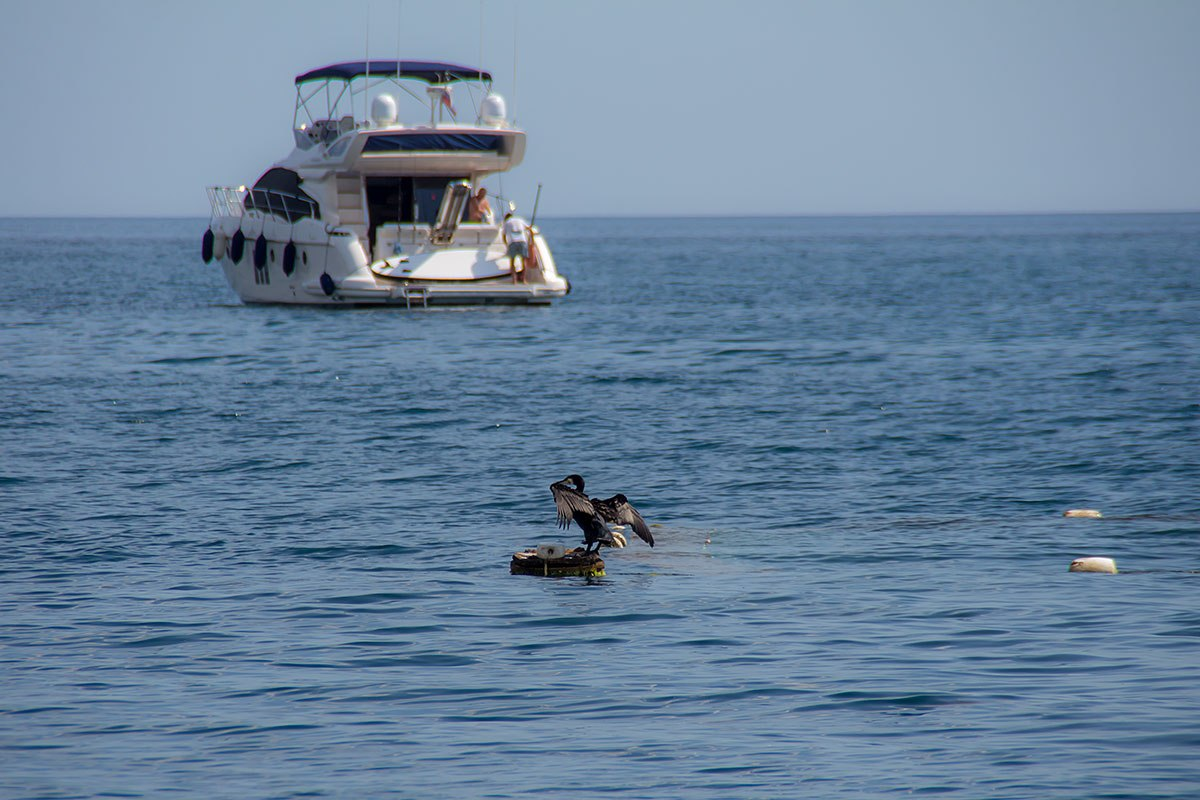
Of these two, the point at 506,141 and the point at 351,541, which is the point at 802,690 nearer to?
the point at 351,541

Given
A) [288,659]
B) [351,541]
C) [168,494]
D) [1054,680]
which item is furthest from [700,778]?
[168,494]

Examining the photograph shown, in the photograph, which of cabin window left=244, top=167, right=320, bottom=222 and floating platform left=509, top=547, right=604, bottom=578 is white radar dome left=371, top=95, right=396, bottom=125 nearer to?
cabin window left=244, top=167, right=320, bottom=222

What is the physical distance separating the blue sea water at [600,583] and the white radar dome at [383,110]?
9897mm

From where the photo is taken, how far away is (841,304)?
49969 mm

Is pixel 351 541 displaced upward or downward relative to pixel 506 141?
downward

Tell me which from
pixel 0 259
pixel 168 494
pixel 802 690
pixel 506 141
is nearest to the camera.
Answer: pixel 802 690

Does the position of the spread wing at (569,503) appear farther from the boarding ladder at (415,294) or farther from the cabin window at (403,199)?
the cabin window at (403,199)

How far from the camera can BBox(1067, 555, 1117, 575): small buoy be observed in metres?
12.3

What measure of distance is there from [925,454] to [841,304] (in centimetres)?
3145

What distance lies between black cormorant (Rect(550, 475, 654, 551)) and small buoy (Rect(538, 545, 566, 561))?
0.81 feet

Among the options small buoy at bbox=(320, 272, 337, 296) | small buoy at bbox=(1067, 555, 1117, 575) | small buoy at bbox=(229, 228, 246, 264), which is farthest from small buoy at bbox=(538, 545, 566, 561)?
small buoy at bbox=(229, 228, 246, 264)

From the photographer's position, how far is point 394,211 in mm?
38250

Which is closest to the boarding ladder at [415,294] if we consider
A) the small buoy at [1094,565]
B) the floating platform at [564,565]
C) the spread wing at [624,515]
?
the floating platform at [564,565]

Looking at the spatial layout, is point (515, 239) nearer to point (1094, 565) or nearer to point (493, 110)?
point (493, 110)
